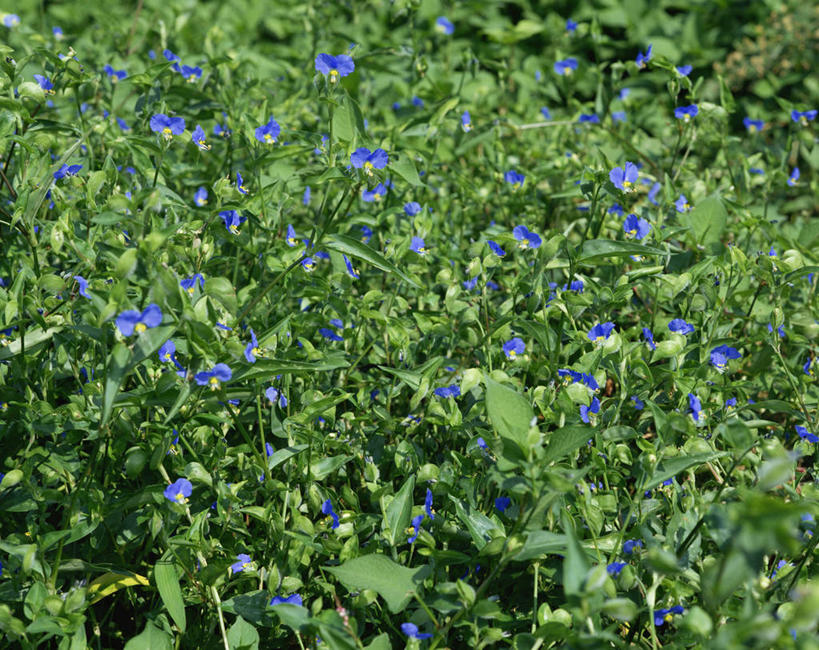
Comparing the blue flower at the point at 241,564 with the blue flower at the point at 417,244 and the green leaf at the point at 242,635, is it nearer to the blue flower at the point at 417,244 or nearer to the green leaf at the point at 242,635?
the green leaf at the point at 242,635

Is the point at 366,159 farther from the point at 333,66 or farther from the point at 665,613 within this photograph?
the point at 665,613

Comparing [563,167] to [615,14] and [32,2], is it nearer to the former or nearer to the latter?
[615,14]

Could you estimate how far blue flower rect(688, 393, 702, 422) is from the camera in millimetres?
2398

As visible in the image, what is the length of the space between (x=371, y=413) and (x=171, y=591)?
2.74 ft

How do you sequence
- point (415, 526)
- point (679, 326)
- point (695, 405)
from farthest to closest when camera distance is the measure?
1. point (679, 326)
2. point (695, 405)
3. point (415, 526)

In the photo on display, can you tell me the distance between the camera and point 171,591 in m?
2.01

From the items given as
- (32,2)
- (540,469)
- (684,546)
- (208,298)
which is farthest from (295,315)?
(32,2)

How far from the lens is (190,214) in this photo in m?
3.10

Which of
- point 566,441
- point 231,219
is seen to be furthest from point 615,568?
point 231,219

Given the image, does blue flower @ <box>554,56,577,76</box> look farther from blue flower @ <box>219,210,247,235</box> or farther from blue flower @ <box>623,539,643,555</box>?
blue flower @ <box>623,539,643,555</box>

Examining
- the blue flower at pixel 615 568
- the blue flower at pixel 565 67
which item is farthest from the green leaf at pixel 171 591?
the blue flower at pixel 565 67

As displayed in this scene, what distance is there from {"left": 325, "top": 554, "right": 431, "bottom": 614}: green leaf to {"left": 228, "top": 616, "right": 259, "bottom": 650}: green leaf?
0.91 ft

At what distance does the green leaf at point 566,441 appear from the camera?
184 centimetres

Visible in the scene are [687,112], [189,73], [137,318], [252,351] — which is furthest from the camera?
[189,73]
